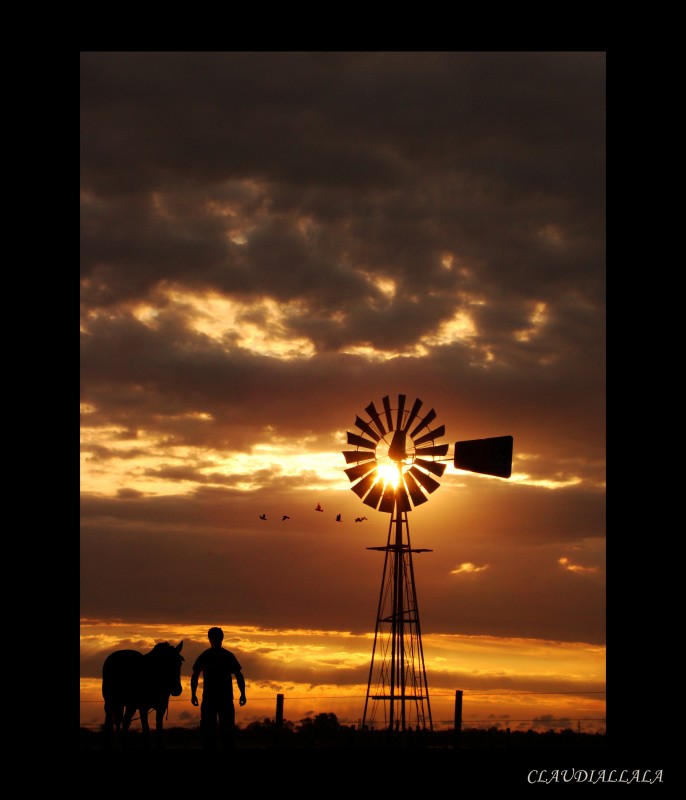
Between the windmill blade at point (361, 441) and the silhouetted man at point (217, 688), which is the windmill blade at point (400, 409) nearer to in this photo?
the windmill blade at point (361, 441)

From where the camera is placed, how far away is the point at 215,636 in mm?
14641

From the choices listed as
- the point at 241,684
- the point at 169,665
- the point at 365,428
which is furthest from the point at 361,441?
the point at 241,684

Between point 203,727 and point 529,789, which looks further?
point 203,727

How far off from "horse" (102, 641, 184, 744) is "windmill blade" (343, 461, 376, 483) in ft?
24.1

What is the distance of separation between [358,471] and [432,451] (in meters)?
1.79

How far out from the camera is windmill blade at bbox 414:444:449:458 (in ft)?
76.8

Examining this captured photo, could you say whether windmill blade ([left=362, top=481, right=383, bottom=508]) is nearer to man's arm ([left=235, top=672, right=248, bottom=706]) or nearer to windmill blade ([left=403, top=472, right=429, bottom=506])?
windmill blade ([left=403, top=472, right=429, bottom=506])

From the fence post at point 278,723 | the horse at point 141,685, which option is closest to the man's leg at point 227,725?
the horse at point 141,685

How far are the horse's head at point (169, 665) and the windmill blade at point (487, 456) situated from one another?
7486 mm
